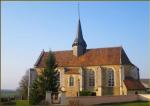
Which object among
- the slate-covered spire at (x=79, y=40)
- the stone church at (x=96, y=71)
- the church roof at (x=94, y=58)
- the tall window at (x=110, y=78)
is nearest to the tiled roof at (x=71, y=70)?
the stone church at (x=96, y=71)

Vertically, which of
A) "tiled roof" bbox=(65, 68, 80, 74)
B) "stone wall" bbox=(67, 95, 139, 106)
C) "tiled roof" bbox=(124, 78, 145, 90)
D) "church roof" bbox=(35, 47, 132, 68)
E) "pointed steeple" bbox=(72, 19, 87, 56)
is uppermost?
"pointed steeple" bbox=(72, 19, 87, 56)

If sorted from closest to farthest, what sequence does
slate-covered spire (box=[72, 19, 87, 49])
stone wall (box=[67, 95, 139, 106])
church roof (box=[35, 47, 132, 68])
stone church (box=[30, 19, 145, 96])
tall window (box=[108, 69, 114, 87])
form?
stone wall (box=[67, 95, 139, 106]) → stone church (box=[30, 19, 145, 96]) → tall window (box=[108, 69, 114, 87]) → church roof (box=[35, 47, 132, 68]) → slate-covered spire (box=[72, 19, 87, 49])

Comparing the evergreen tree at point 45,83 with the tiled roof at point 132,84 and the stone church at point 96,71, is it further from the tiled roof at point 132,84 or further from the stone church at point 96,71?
the tiled roof at point 132,84

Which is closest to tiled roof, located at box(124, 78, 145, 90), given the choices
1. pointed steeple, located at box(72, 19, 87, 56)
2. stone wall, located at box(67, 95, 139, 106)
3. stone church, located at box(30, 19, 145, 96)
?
stone church, located at box(30, 19, 145, 96)

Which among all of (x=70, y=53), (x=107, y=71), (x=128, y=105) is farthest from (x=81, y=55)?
(x=128, y=105)

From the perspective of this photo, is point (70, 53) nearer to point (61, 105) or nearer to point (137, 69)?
point (137, 69)

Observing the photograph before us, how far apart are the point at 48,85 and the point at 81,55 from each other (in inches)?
819

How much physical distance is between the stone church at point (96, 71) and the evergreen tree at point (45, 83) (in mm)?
12381

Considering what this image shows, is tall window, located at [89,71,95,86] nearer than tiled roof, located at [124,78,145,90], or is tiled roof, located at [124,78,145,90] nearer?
tiled roof, located at [124,78,145,90]

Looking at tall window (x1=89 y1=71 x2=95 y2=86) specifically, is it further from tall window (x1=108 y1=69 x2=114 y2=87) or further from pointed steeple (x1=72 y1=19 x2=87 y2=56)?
pointed steeple (x1=72 y1=19 x2=87 y2=56)

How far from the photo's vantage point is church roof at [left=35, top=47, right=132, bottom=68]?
56.3 metres

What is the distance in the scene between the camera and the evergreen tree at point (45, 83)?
40.0 metres

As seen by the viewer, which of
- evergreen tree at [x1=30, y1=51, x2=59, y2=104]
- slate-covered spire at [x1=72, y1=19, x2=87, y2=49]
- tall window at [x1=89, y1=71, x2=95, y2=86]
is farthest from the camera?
slate-covered spire at [x1=72, y1=19, x2=87, y2=49]

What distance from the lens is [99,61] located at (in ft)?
189
